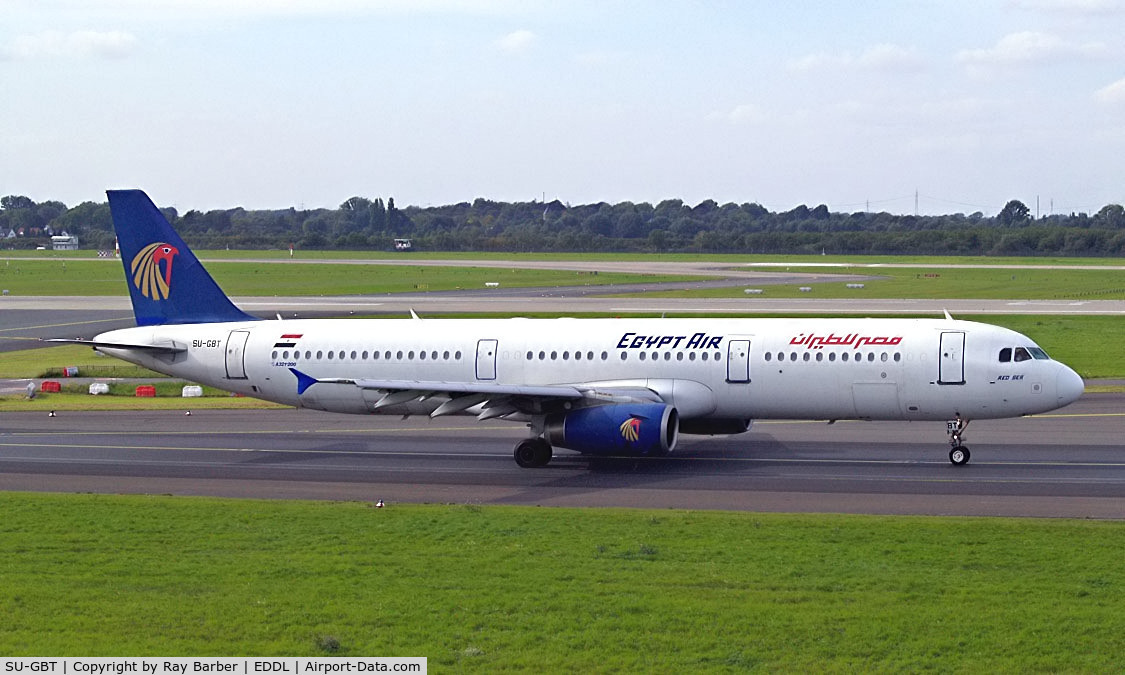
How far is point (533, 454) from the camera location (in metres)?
35.6

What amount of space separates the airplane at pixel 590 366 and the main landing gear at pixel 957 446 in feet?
0.14

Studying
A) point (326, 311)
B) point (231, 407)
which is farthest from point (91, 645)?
point (326, 311)

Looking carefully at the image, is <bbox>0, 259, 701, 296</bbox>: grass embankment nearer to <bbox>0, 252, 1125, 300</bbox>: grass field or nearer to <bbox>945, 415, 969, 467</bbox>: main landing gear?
<bbox>0, 252, 1125, 300</bbox>: grass field

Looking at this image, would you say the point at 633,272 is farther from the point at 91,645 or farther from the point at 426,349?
the point at 91,645

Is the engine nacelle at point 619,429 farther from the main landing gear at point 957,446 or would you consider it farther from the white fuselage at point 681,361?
the main landing gear at point 957,446

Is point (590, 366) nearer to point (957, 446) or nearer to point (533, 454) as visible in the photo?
point (533, 454)

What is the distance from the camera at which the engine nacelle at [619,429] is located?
1334 inches

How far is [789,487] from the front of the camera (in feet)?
104

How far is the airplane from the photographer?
34.6 metres

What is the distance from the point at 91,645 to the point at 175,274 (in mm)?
25071

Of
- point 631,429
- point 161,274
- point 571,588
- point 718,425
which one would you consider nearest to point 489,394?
point 631,429

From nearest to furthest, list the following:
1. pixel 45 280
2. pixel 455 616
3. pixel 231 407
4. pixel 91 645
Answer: pixel 91 645
pixel 455 616
pixel 231 407
pixel 45 280

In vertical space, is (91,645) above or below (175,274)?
below

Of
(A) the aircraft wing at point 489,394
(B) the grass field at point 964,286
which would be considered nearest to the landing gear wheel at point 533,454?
(A) the aircraft wing at point 489,394
